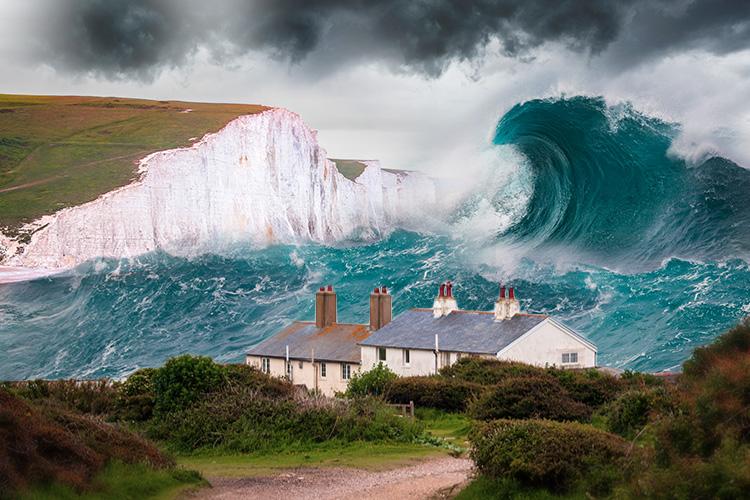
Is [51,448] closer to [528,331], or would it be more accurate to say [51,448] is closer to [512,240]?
[528,331]

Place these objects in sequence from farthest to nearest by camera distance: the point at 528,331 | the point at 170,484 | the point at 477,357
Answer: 1. the point at 528,331
2. the point at 477,357
3. the point at 170,484

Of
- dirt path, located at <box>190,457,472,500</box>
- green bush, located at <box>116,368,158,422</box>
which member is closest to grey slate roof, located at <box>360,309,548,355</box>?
green bush, located at <box>116,368,158,422</box>

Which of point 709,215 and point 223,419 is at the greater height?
point 709,215

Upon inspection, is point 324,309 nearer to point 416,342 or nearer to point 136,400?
point 416,342

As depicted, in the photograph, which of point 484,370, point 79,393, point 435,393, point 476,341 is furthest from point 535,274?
point 79,393

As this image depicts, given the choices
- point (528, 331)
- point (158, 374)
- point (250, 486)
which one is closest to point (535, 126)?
point (528, 331)
